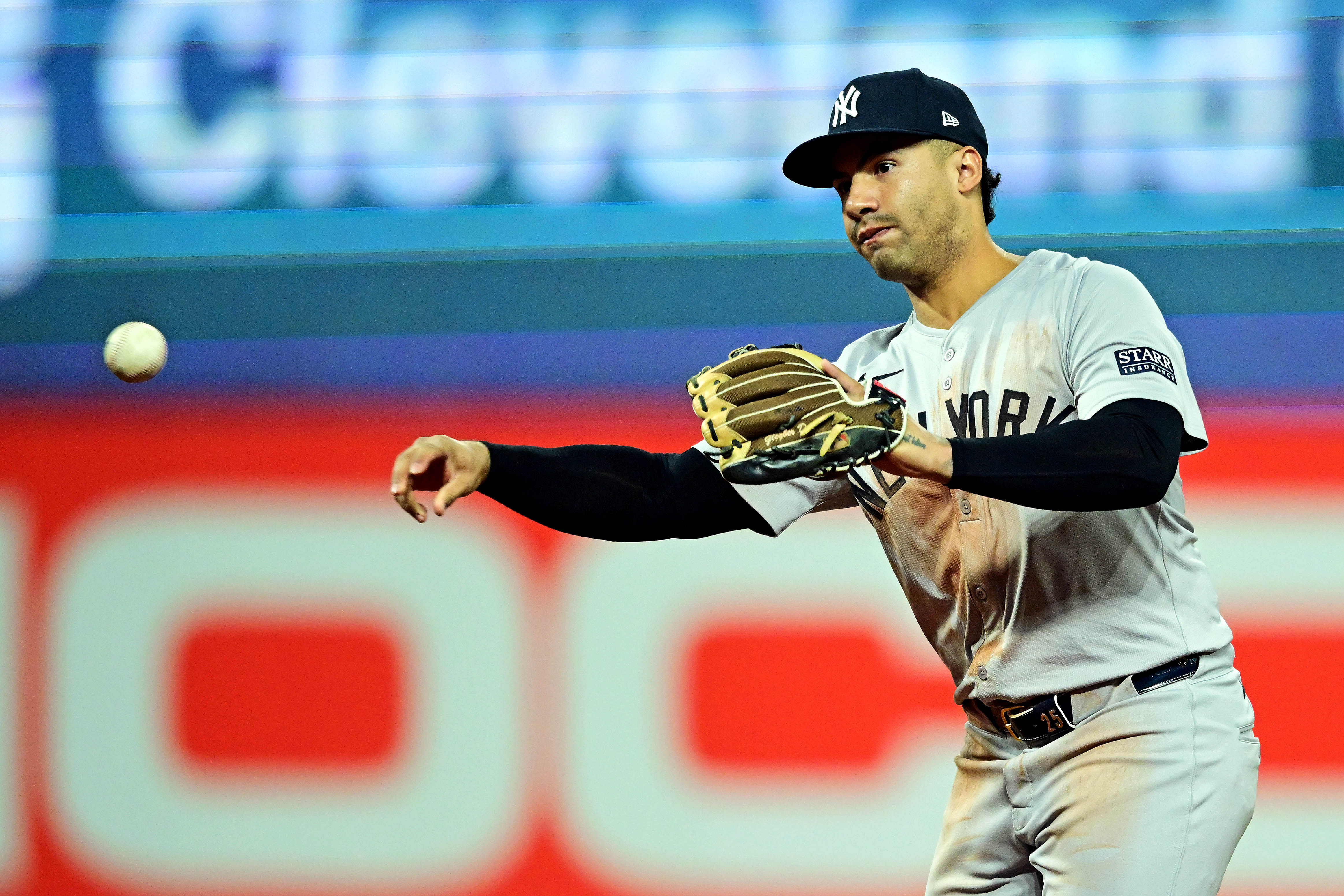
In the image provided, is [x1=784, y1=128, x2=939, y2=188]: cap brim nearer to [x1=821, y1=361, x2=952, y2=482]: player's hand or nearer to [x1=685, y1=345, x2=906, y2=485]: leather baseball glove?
[x1=685, y1=345, x2=906, y2=485]: leather baseball glove

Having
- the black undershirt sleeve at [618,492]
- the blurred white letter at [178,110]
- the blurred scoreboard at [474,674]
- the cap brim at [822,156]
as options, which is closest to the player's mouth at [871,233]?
the cap brim at [822,156]

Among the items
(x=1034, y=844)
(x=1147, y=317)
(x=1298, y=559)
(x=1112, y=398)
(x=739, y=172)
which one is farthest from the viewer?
(x=739, y=172)

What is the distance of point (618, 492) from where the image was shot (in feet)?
6.47

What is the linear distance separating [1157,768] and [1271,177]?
224cm

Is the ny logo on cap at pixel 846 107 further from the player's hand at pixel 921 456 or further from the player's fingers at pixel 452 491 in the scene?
the player's fingers at pixel 452 491

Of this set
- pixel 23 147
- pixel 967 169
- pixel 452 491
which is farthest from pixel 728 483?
pixel 23 147

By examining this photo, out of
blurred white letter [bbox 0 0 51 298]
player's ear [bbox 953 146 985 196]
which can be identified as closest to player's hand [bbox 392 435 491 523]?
player's ear [bbox 953 146 985 196]

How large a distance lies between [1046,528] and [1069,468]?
419 mm

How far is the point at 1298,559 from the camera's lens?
3.27 metres

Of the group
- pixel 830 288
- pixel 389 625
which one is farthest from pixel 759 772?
pixel 830 288

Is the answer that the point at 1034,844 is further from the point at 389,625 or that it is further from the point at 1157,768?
the point at 389,625

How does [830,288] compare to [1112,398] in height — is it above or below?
above

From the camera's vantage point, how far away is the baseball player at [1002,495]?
4.99 ft

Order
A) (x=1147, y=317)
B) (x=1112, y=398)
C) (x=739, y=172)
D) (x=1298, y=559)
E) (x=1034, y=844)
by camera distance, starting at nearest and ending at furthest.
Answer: (x=1112, y=398) < (x=1147, y=317) < (x=1034, y=844) < (x=1298, y=559) < (x=739, y=172)
